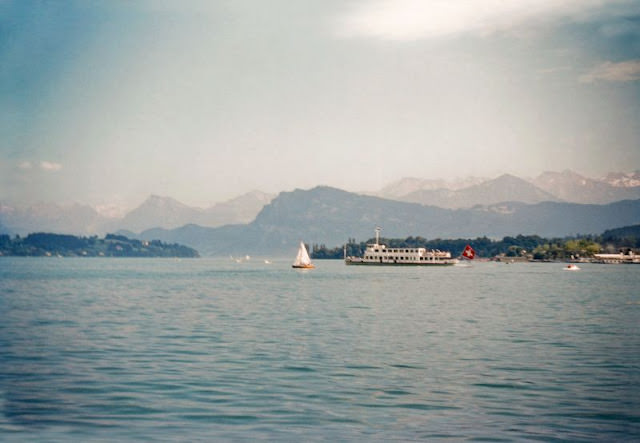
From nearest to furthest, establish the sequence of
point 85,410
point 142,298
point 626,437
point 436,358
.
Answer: point 626,437 → point 85,410 → point 436,358 → point 142,298

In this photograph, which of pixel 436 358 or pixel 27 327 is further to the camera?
pixel 27 327

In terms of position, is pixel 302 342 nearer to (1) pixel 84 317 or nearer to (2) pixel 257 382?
(2) pixel 257 382

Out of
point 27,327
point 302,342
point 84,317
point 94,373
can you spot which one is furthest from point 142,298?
point 94,373

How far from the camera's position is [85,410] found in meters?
23.9

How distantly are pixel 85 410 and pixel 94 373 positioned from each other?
7619 millimetres

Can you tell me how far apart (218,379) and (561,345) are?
71.2 feet

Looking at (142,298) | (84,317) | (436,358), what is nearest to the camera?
(436,358)

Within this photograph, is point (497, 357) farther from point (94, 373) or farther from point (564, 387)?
point (94, 373)

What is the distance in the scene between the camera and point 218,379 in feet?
96.9

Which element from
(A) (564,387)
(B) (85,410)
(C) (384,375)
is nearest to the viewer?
(B) (85,410)

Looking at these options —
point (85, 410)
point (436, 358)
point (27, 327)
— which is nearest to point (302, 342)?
point (436, 358)

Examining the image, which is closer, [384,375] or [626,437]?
[626,437]

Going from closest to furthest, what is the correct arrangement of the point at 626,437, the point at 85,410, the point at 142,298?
the point at 626,437 → the point at 85,410 → the point at 142,298

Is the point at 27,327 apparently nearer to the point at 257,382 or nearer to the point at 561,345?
the point at 257,382
